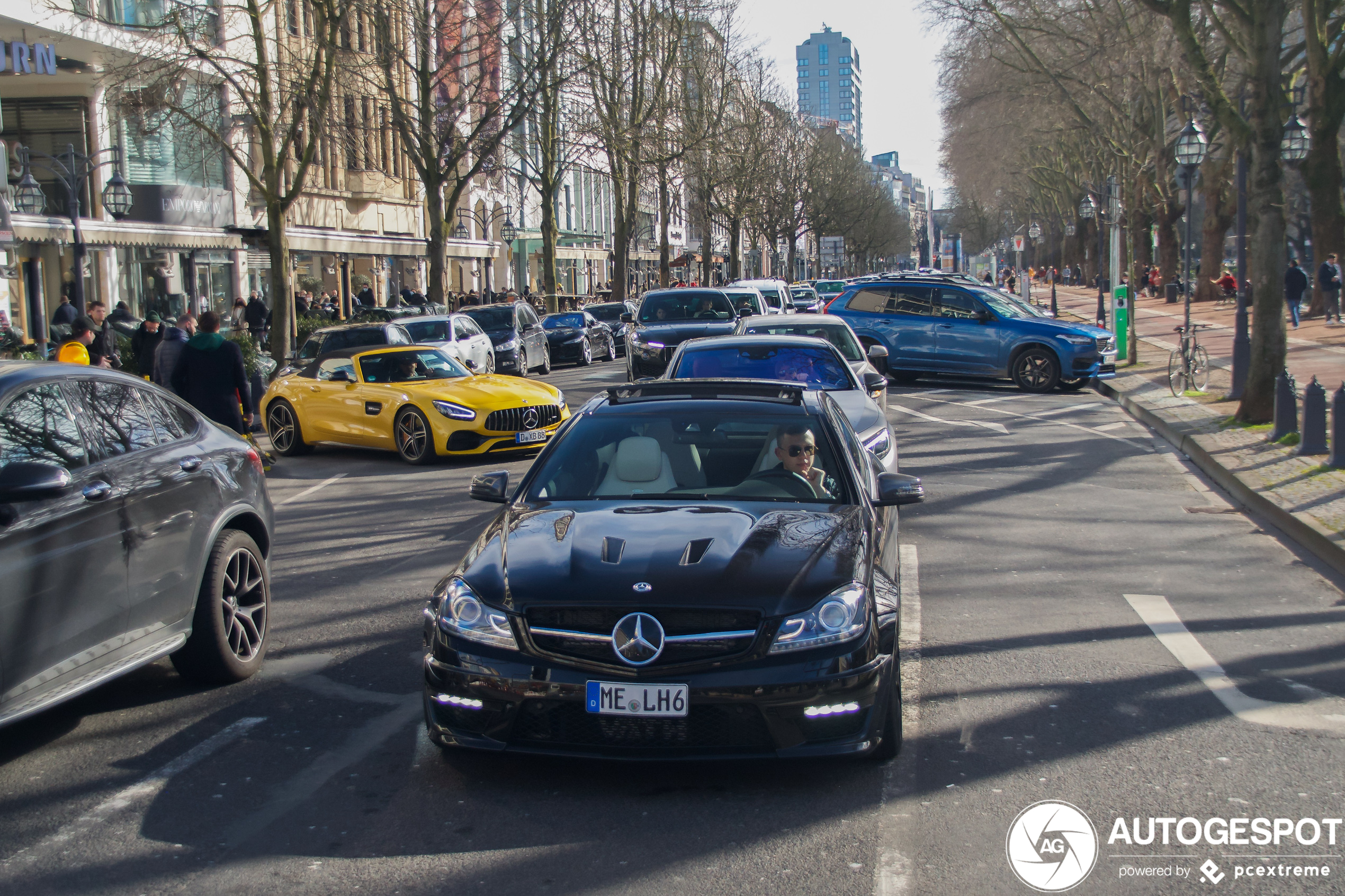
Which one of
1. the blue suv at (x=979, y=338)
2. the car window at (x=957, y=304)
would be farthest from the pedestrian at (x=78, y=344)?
the car window at (x=957, y=304)

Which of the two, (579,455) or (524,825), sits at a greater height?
(579,455)

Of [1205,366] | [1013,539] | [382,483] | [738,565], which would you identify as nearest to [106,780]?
[738,565]

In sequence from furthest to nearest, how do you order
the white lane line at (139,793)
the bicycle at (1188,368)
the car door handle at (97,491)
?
the bicycle at (1188,368) < the car door handle at (97,491) < the white lane line at (139,793)

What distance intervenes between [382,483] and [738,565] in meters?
9.52

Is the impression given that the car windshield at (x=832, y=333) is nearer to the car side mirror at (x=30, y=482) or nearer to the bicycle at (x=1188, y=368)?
the bicycle at (x=1188, y=368)

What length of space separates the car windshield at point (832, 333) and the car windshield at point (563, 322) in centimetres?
1777

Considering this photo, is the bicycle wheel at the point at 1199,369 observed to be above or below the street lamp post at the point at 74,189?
below

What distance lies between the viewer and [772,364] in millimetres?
11469

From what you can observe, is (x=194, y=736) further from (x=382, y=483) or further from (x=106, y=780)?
(x=382, y=483)

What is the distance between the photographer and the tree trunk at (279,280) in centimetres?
2391

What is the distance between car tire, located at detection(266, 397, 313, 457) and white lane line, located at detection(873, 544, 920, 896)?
11.3m

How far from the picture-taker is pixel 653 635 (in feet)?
14.7

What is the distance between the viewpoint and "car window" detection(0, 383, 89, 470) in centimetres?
500

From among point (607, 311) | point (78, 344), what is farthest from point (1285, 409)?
point (607, 311)
